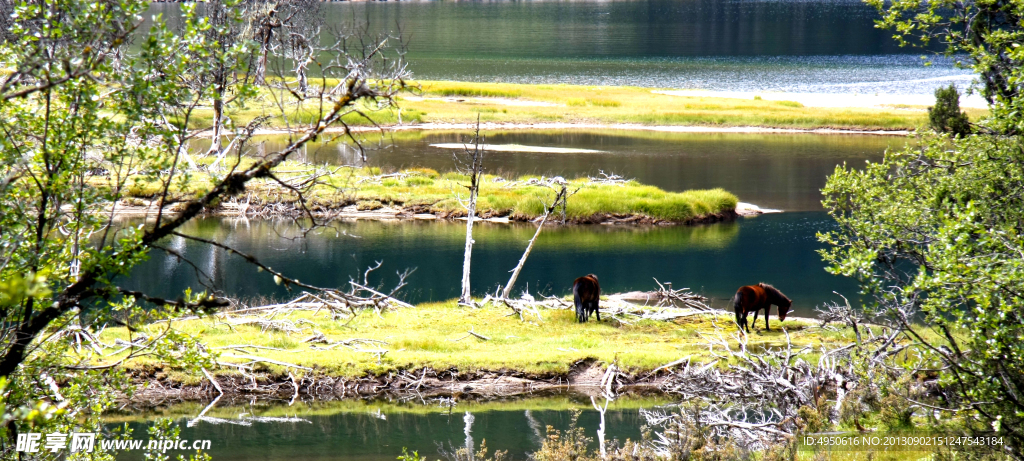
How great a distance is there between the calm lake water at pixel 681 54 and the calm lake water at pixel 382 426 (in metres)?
46.3

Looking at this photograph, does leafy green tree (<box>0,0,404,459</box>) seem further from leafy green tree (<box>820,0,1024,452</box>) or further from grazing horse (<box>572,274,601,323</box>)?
grazing horse (<box>572,274,601,323</box>)

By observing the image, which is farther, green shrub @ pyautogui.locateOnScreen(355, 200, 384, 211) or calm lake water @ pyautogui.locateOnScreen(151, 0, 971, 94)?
calm lake water @ pyautogui.locateOnScreen(151, 0, 971, 94)

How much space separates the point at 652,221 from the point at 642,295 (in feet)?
50.1

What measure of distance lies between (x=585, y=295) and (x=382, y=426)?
6620 millimetres

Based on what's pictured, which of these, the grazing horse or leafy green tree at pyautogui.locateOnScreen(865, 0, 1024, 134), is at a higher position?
leafy green tree at pyautogui.locateOnScreen(865, 0, 1024, 134)

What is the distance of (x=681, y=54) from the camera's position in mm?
131500

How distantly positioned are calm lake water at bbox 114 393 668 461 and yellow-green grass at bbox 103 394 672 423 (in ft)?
0.06

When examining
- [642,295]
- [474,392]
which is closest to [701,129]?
[642,295]

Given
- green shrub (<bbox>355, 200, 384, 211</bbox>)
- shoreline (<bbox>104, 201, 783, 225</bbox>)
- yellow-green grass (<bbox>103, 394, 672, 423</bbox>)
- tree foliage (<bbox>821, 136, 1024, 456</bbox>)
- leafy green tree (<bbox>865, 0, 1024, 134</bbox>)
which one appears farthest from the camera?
green shrub (<bbox>355, 200, 384, 211</bbox>)

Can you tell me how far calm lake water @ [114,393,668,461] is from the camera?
14.1m

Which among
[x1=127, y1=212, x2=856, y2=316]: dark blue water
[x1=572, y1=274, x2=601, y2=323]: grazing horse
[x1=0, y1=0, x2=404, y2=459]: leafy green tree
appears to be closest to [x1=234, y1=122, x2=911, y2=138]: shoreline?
[x1=127, y1=212, x2=856, y2=316]: dark blue water

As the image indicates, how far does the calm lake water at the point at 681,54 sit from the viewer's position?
9650 centimetres

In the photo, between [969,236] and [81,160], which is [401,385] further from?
[969,236]

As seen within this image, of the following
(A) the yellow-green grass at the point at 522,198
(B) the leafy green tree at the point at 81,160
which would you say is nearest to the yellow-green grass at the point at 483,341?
(B) the leafy green tree at the point at 81,160
